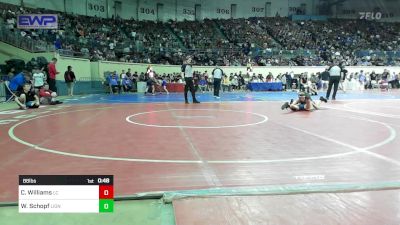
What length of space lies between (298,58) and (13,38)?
23020 mm

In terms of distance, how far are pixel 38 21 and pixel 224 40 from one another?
2046 centimetres

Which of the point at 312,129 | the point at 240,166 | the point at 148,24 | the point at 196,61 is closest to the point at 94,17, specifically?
the point at 148,24

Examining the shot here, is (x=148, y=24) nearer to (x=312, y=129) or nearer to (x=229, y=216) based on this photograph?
(x=312, y=129)

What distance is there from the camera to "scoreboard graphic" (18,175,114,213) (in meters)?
2.24

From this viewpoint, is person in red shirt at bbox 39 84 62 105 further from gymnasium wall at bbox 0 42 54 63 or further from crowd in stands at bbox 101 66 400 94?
crowd in stands at bbox 101 66 400 94

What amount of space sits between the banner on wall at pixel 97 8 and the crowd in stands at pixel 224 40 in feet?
7.96

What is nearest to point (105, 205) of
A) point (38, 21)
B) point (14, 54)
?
point (38, 21)

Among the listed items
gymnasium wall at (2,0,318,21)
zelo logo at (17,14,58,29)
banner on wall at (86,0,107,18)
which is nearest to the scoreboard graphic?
zelo logo at (17,14,58,29)

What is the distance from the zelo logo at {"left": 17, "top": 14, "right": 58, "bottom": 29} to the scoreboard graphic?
19.2 metres

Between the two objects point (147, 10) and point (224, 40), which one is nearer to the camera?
point (224, 40)

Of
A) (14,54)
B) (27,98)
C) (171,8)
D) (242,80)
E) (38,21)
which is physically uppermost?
(171,8)

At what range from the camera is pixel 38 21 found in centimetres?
1980

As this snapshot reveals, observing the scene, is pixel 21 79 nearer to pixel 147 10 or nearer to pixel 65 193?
pixel 65 193

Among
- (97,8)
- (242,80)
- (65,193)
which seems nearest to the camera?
(65,193)
